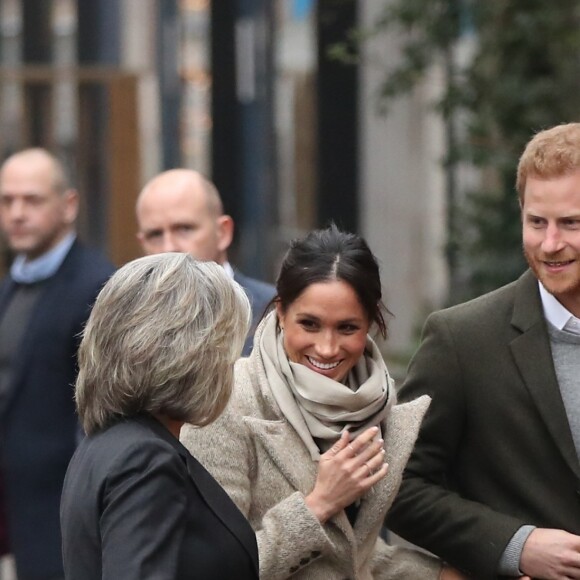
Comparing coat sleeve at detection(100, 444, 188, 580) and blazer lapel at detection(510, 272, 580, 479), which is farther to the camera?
blazer lapel at detection(510, 272, 580, 479)

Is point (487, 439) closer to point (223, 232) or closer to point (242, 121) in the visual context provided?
point (223, 232)

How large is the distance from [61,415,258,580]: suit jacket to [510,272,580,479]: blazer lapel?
1.05 meters

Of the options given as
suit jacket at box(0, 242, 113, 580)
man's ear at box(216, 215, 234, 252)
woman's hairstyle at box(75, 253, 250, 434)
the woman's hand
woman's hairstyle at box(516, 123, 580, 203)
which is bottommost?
suit jacket at box(0, 242, 113, 580)

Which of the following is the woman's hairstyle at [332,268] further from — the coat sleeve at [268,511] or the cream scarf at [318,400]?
the coat sleeve at [268,511]

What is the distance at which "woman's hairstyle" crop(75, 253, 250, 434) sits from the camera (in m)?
2.94

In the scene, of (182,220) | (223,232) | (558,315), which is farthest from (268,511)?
(223,232)

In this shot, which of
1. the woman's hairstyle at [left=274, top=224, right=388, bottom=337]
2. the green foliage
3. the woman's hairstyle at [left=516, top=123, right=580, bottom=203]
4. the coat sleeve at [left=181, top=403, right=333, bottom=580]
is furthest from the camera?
the green foliage

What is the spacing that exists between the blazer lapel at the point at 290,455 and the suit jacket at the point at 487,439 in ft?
1.29

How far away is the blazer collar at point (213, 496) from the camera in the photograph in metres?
2.94

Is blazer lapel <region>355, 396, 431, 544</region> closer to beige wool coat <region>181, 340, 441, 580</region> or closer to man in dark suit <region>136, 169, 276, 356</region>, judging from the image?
beige wool coat <region>181, 340, 441, 580</region>

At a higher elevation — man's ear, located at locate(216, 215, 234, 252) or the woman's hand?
man's ear, located at locate(216, 215, 234, 252)

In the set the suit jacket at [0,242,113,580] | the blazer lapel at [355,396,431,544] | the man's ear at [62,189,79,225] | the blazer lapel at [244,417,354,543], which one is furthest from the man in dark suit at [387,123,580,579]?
the man's ear at [62,189,79,225]

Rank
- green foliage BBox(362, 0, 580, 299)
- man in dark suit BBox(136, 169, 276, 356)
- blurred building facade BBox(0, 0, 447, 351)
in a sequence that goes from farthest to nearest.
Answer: blurred building facade BBox(0, 0, 447, 351), green foliage BBox(362, 0, 580, 299), man in dark suit BBox(136, 169, 276, 356)

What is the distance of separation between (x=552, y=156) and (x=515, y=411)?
24.0 inches
